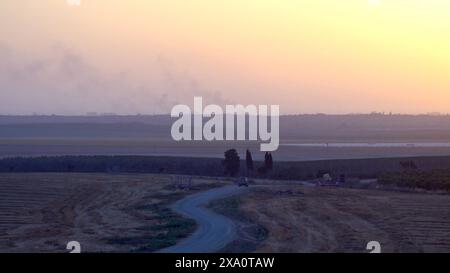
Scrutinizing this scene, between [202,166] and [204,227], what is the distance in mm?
47849

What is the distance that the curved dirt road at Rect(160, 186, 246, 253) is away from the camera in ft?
73.3

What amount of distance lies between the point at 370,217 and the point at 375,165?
45921mm

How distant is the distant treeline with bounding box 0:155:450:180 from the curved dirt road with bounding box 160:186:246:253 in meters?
24.9

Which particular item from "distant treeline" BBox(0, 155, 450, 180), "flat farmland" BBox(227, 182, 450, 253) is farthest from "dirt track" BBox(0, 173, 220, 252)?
"distant treeline" BBox(0, 155, 450, 180)

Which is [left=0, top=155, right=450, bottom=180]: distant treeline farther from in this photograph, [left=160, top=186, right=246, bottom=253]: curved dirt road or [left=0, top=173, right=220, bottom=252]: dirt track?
[left=160, top=186, right=246, bottom=253]: curved dirt road

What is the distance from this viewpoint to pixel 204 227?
2786 cm

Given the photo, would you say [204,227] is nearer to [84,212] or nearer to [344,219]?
[344,219]

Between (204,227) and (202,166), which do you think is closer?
(204,227)

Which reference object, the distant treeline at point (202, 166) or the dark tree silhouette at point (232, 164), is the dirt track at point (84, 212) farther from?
the distant treeline at point (202, 166)

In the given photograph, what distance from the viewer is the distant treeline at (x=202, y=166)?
224 feet

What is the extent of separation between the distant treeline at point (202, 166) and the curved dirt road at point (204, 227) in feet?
81.6

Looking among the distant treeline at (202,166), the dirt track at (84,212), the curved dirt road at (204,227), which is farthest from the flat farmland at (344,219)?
the distant treeline at (202,166)

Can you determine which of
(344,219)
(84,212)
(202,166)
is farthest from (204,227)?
(202,166)
